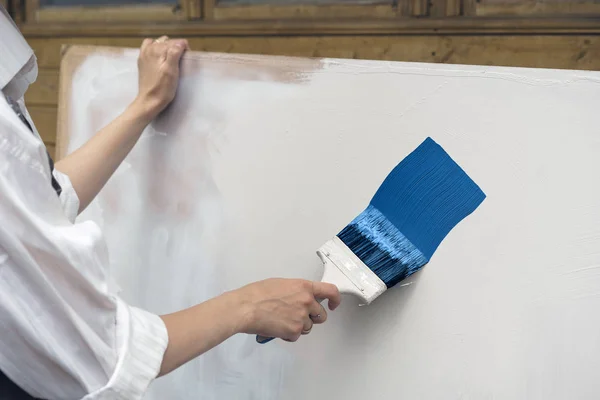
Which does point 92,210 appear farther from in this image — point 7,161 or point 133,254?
point 7,161

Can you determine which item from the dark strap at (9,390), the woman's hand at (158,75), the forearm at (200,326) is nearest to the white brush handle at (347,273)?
the forearm at (200,326)

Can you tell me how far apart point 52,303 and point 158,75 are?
58 centimetres

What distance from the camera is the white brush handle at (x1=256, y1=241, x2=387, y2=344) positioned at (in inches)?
35.1

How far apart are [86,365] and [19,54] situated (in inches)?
13.9

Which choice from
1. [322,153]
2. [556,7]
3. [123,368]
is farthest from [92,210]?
[556,7]

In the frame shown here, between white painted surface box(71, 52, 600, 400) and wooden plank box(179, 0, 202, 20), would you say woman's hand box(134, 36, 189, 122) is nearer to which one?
white painted surface box(71, 52, 600, 400)

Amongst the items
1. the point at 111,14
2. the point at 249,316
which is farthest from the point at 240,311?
the point at 111,14

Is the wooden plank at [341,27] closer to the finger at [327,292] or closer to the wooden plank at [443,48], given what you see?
the wooden plank at [443,48]

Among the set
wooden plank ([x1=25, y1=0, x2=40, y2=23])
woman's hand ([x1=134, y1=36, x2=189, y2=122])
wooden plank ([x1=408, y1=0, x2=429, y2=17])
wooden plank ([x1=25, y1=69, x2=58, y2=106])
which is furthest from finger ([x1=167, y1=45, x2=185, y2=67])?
wooden plank ([x1=25, y1=0, x2=40, y2=23])

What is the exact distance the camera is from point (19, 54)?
0.75 meters

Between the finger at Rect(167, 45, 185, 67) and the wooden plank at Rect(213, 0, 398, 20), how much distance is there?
72cm

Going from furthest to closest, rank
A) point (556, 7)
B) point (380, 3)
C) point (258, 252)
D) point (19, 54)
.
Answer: point (380, 3) → point (556, 7) → point (258, 252) → point (19, 54)

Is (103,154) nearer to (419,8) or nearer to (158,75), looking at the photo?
(158,75)

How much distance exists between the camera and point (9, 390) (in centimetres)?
74
